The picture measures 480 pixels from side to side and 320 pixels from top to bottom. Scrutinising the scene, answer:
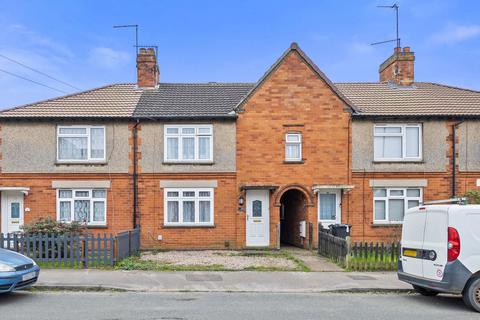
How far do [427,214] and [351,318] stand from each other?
9.56 feet

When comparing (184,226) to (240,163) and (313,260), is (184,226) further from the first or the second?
(313,260)

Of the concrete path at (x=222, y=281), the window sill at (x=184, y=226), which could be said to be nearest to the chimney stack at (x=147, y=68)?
the window sill at (x=184, y=226)

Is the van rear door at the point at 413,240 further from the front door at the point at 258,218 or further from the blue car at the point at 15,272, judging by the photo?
the front door at the point at 258,218

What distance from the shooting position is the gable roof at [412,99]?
65.1ft

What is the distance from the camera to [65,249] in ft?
45.1

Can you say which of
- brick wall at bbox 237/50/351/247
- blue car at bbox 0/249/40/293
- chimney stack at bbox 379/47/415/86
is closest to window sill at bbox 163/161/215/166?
brick wall at bbox 237/50/351/247

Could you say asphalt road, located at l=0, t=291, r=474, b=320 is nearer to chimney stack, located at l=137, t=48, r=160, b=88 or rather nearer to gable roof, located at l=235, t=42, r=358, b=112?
gable roof, located at l=235, t=42, r=358, b=112

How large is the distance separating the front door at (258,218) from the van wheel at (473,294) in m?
10.5

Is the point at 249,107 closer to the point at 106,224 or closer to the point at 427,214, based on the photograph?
the point at 106,224

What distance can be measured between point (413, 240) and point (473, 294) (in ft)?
5.22

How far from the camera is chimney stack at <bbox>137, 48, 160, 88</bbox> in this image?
22000 mm

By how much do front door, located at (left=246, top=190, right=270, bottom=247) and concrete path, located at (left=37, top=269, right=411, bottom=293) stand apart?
229 inches

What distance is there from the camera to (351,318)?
28.0ft

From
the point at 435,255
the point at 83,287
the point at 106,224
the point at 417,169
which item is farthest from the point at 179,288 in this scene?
the point at 417,169
